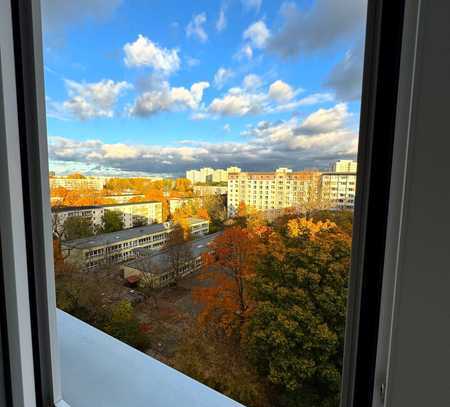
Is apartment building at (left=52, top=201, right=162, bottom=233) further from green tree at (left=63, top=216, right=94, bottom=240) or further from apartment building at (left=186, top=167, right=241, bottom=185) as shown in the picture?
apartment building at (left=186, top=167, right=241, bottom=185)

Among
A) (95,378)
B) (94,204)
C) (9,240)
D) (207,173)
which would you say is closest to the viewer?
(9,240)

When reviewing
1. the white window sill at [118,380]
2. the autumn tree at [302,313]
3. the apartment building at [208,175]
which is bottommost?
the white window sill at [118,380]

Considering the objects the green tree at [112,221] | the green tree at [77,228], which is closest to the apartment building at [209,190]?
the green tree at [112,221]

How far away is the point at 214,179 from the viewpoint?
814 millimetres

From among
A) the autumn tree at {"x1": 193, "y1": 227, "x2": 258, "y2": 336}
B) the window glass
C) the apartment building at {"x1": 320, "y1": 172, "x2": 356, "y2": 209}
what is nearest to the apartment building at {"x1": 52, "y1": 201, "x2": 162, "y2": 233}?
the window glass

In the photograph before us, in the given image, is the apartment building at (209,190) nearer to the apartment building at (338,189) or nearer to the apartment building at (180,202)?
the apartment building at (180,202)

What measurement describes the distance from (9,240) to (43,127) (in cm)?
33

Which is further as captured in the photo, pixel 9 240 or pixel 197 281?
pixel 197 281

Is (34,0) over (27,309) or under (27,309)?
over

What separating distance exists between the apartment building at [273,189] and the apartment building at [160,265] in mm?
157

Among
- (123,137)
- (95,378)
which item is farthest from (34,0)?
(95,378)

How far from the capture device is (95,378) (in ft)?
3.17

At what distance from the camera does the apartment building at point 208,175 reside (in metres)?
0.79

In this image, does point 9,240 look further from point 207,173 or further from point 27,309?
point 207,173
